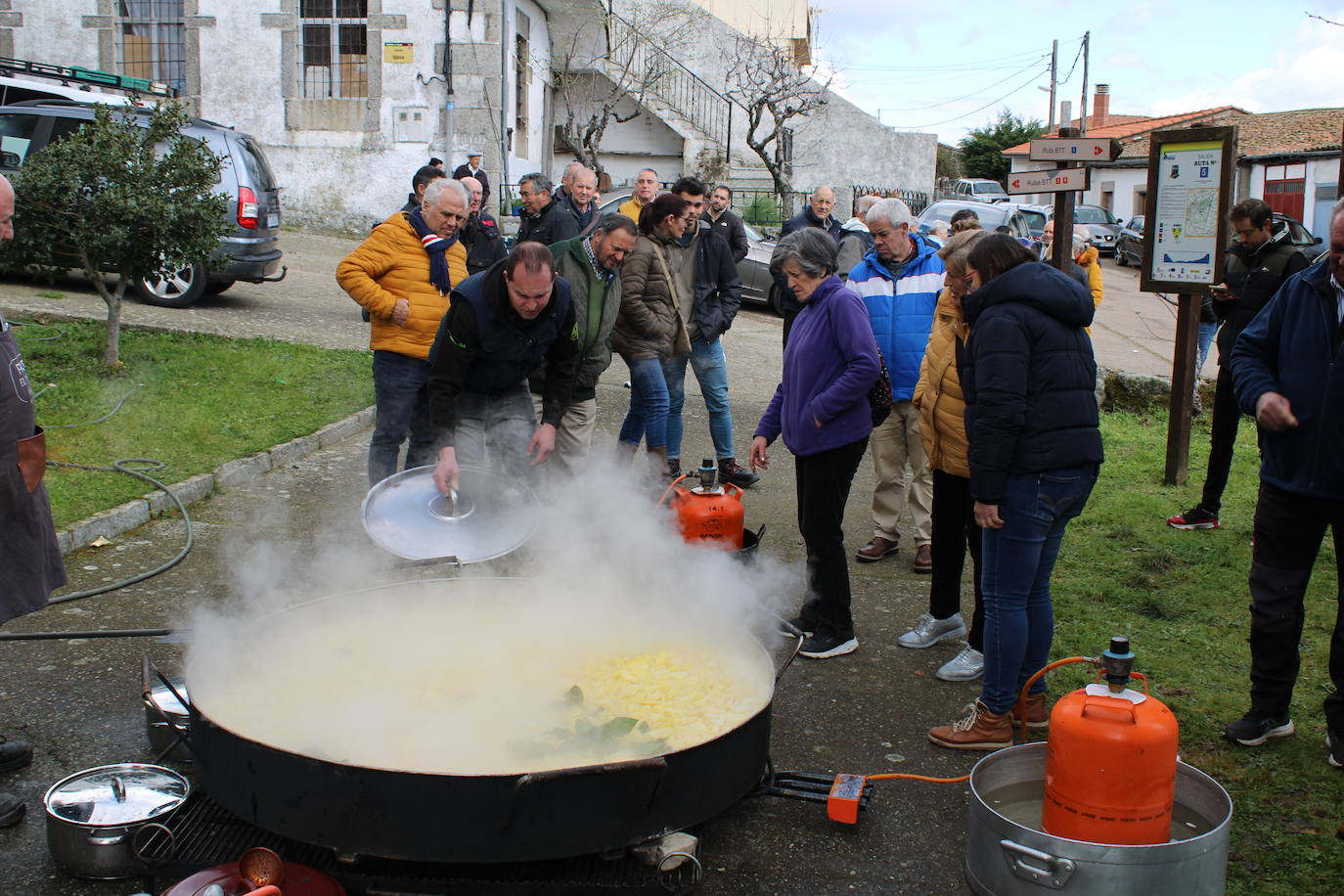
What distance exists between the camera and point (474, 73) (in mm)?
18500

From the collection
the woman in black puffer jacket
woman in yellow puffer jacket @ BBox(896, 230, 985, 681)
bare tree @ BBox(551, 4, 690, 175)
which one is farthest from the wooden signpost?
bare tree @ BBox(551, 4, 690, 175)

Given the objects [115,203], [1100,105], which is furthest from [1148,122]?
[115,203]

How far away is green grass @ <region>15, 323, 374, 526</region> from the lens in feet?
21.5

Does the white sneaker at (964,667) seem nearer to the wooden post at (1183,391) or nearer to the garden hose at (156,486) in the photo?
the garden hose at (156,486)

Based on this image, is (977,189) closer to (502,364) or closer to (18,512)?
(502,364)

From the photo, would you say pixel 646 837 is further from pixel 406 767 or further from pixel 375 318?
pixel 375 318

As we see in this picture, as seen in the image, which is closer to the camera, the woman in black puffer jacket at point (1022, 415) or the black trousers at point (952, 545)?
the woman in black puffer jacket at point (1022, 415)

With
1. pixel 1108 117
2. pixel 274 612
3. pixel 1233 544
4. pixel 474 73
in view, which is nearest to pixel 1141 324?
pixel 474 73

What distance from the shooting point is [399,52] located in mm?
18484

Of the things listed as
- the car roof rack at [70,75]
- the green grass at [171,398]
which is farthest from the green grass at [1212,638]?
the car roof rack at [70,75]

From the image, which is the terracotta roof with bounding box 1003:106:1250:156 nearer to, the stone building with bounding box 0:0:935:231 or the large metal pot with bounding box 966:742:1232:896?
the stone building with bounding box 0:0:935:231

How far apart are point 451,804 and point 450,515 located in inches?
79.2

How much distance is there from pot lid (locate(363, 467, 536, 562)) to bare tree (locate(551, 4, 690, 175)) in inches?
739

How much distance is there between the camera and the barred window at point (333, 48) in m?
18.6
